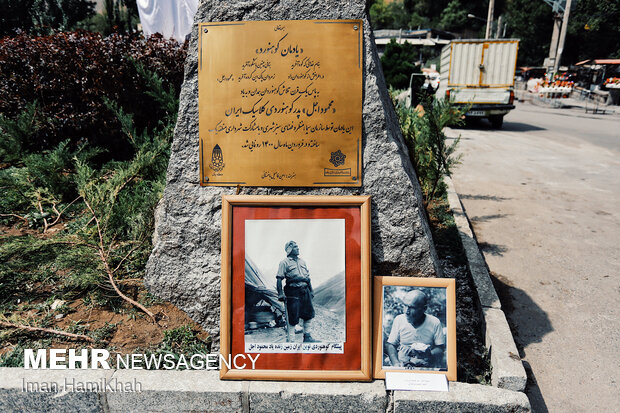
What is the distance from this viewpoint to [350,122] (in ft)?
7.66

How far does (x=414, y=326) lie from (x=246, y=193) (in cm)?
122

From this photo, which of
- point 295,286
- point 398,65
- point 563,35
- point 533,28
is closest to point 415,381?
point 295,286

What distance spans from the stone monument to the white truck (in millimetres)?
10847

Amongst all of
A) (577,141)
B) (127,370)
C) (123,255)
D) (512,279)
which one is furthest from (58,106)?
(577,141)

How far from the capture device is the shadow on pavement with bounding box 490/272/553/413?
8.24 feet

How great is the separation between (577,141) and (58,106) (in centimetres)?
1191

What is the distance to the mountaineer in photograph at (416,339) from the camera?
2195 millimetres

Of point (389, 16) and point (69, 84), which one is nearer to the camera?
point (69, 84)

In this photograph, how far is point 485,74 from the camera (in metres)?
12.8

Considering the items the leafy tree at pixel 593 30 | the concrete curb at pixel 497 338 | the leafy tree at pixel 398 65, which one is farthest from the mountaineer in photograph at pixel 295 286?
the leafy tree at pixel 593 30

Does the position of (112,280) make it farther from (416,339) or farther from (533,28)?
(533,28)

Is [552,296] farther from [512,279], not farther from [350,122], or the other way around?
[350,122]

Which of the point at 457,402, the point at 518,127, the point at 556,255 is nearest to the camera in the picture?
the point at 457,402

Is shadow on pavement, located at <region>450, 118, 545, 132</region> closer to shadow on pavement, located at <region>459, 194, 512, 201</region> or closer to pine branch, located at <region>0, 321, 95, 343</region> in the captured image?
shadow on pavement, located at <region>459, 194, 512, 201</region>
